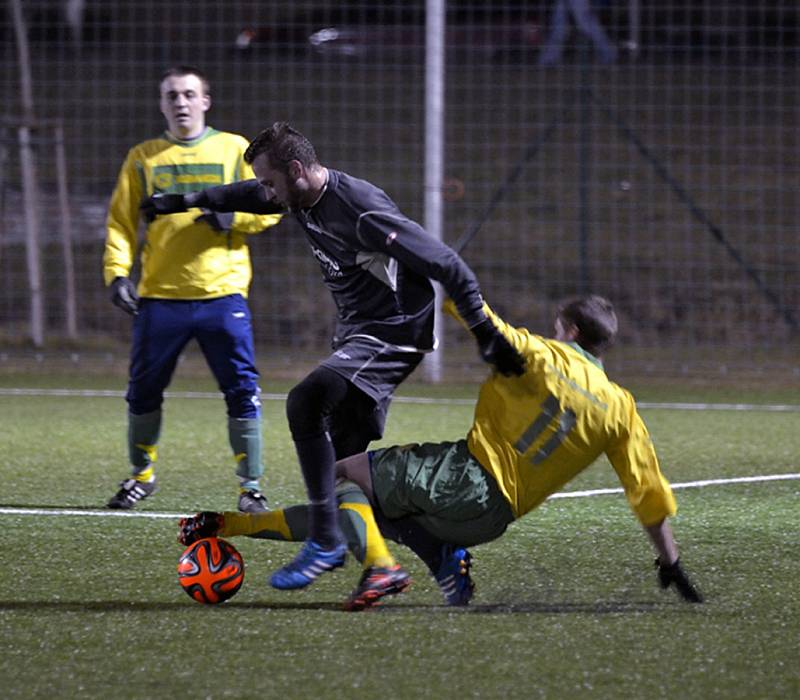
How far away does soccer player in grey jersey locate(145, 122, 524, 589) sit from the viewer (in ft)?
15.1

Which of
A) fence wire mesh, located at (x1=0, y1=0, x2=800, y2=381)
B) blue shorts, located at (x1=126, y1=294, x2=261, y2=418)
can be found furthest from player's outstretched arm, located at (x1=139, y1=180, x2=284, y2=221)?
fence wire mesh, located at (x1=0, y1=0, x2=800, y2=381)

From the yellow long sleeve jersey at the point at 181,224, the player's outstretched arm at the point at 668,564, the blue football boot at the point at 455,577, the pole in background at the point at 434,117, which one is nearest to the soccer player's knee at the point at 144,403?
the yellow long sleeve jersey at the point at 181,224

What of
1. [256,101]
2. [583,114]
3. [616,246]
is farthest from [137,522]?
[256,101]

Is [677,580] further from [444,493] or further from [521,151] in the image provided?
[521,151]

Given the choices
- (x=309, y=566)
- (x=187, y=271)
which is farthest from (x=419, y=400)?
(x=309, y=566)

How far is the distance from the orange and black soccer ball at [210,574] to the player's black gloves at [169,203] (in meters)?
1.54

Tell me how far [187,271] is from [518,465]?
2.17m

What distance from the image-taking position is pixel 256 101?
1819 cm

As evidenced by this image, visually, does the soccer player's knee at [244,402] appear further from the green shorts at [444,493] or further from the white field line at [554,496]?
the green shorts at [444,493]

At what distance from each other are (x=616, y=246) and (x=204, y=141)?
341 inches

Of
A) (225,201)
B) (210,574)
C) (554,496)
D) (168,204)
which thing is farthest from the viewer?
(554,496)

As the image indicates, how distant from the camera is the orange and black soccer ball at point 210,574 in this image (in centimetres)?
453

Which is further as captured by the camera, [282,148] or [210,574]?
[282,148]

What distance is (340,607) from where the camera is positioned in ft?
14.9
